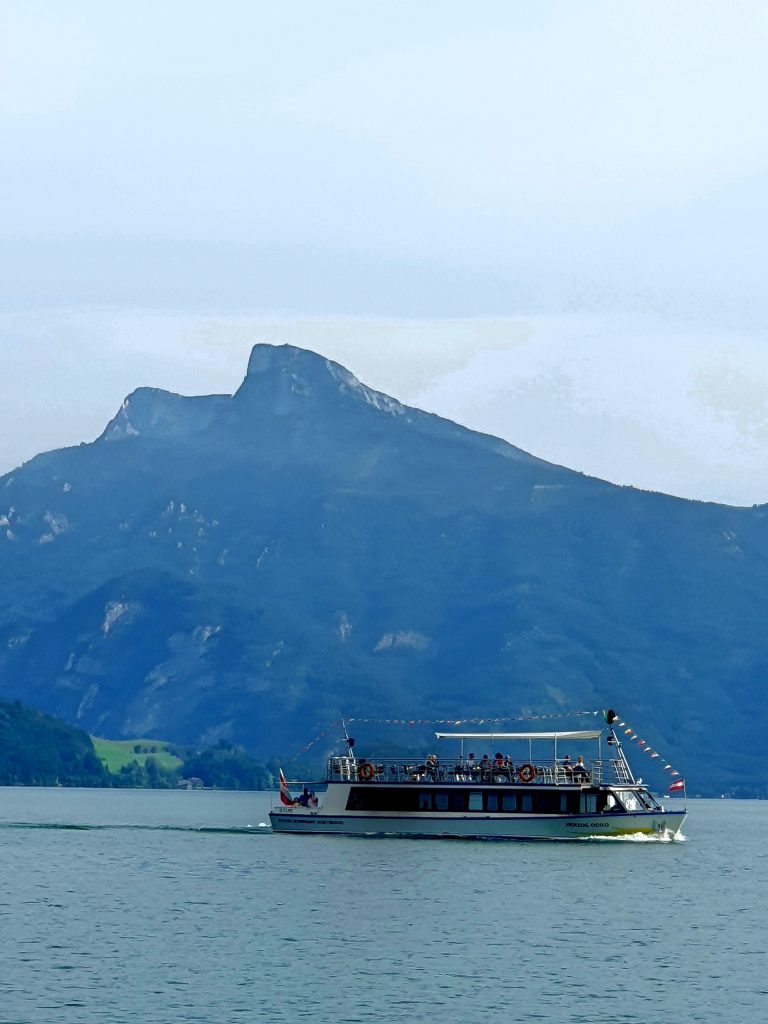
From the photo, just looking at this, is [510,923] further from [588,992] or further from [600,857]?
[600,857]

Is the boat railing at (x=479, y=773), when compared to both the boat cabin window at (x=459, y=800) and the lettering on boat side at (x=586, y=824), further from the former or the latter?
the lettering on boat side at (x=586, y=824)

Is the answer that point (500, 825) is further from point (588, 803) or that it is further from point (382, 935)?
point (382, 935)

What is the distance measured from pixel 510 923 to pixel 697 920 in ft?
39.2

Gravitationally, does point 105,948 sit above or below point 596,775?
below

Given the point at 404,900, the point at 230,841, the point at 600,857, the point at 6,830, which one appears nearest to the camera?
the point at 404,900

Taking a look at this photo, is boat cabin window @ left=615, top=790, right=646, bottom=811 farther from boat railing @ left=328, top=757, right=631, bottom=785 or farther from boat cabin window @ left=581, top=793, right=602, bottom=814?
boat cabin window @ left=581, top=793, right=602, bottom=814

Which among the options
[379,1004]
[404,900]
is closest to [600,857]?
[404,900]

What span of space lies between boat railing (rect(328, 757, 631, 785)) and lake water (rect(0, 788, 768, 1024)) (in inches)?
205

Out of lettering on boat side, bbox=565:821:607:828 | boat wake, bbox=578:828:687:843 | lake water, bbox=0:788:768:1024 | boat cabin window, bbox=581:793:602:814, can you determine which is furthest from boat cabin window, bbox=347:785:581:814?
boat wake, bbox=578:828:687:843

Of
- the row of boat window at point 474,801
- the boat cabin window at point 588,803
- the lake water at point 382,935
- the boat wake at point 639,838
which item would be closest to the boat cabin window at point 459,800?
the row of boat window at point 474,801

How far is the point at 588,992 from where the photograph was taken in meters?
81.5

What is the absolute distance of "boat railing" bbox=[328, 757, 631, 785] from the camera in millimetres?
154375

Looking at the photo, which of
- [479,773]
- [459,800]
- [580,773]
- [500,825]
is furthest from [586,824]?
[459,800]

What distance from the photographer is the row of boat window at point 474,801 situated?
15425 centimetres
